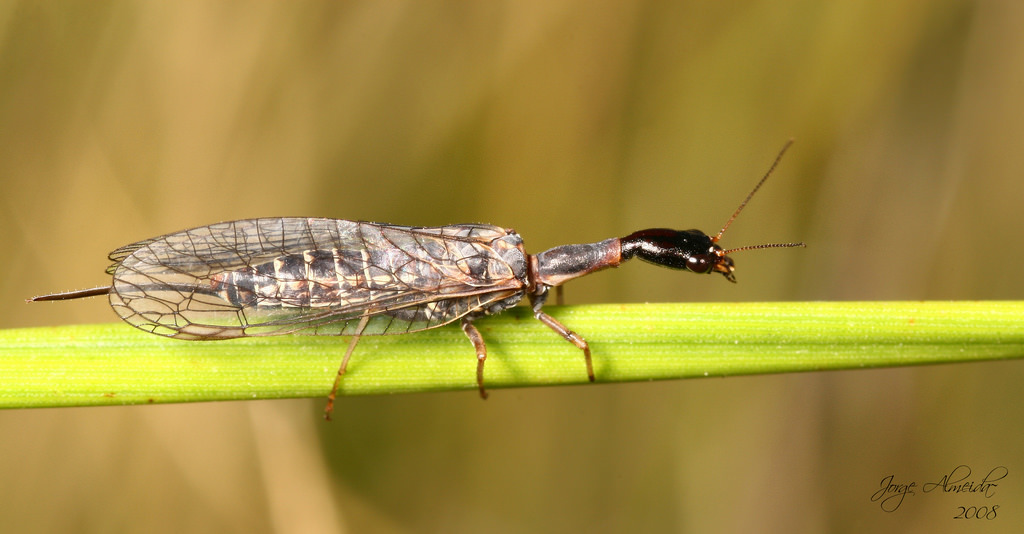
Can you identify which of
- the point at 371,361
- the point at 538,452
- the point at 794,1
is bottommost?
the point at 538,452

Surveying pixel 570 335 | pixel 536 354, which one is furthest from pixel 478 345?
pixel 570 335

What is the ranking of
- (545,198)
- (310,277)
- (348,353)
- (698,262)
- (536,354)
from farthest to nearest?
(545,198)
(698,262)
(310,277)
(536,354)
(348,353)

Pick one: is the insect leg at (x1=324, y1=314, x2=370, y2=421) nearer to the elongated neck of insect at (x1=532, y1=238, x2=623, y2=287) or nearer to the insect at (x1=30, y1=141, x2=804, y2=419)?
the insect at (x1=30, y1=141, x2=804, y2=419)

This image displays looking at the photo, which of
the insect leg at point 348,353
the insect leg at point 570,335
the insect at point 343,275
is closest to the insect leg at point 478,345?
the insect at point 343,275

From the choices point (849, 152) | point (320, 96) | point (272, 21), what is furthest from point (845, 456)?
point (272, 21)

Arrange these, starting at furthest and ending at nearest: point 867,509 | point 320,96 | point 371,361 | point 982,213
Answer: point 320,96, point 982,213, point 867,509, point 371,361

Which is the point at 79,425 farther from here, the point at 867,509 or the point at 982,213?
the point at 982,213
